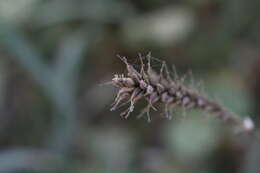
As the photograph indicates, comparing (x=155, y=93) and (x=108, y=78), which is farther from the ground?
(x=108, y=78)

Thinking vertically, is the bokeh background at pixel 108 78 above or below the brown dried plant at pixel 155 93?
above

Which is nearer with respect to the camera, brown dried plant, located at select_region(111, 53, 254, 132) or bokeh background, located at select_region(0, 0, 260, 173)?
brown dried plant, located at select_region(111, 53, 254, 132)

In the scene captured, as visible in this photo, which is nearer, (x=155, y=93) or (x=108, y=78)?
(x=155, y=93)

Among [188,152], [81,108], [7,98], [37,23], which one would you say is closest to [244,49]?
[188,152]

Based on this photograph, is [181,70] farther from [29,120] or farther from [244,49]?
[29,120]

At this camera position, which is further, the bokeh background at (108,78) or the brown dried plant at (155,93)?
the bokeh background at (108,78)
